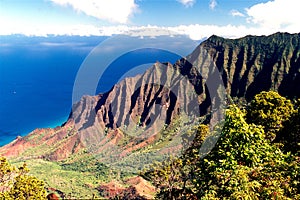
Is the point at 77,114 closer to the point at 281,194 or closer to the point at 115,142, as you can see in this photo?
the point at 115,142

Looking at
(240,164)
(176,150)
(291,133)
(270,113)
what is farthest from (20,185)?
(176,150)

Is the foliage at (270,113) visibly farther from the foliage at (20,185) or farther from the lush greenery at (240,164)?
the foliage at (20,185)

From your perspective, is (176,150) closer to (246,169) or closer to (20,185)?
(20,185)

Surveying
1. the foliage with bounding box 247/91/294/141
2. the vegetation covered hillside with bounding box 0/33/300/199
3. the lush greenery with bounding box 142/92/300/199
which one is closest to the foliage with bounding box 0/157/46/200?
the vegetation covered hillside with bounding box 0/33/300/199

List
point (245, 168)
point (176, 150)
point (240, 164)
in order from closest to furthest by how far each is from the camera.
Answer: point (245, 168), point (240, 164), point (176, 150)

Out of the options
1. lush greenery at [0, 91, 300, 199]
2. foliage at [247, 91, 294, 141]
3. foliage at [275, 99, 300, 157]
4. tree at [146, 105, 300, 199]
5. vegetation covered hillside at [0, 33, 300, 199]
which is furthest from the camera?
foliage at [247, 91, 294, 141]

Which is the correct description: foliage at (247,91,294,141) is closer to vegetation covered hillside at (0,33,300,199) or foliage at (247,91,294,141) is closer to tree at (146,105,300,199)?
vegetation covered hillside at (0,33,300,199)

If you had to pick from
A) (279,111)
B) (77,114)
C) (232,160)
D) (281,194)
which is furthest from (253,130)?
(77,114)

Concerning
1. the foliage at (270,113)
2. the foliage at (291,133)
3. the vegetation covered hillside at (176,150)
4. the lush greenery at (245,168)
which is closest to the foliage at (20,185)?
the vegetation covered hillside at (176,150)
